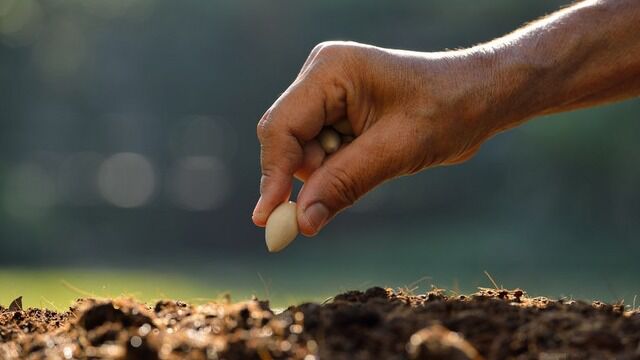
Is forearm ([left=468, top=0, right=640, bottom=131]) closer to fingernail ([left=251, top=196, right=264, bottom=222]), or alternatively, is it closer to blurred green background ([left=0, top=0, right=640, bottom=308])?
fingernail ([left=251, top=196, right=264, bottom=222])

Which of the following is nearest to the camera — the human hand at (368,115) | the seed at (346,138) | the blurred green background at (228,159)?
the human hand at (368,115)

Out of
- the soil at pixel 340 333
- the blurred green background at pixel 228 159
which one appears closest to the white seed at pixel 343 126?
the soil at pixel 340 333

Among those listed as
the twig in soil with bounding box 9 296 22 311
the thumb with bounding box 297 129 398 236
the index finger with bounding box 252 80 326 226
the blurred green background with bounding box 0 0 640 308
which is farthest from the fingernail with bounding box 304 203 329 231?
the blurred green background with bounding box 0 0 640 308

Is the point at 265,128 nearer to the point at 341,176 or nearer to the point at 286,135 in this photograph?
the point at 286,135

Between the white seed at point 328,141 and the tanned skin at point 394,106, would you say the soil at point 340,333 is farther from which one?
the white seed at point 328,141

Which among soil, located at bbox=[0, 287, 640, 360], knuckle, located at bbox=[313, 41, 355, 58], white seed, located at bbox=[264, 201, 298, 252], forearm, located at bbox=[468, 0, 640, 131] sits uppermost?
forearm, located at bbox=[468, 0, 640, 131]
